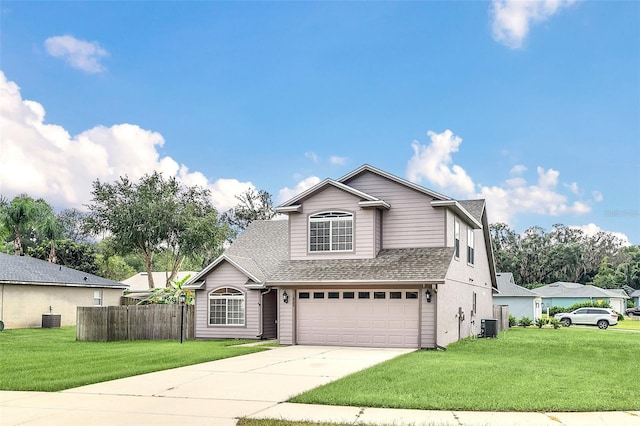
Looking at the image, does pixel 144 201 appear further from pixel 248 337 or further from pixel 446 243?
pixel 446 243

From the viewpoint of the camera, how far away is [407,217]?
24.1 m

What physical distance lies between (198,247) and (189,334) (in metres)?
23.1

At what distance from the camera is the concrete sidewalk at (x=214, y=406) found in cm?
941

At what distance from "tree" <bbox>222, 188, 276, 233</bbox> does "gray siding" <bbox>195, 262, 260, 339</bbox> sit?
3887 cm

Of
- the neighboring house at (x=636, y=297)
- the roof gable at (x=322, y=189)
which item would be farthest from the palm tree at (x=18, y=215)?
the neighboring house at (x=636, y=297)

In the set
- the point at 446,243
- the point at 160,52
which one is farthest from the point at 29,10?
the point at 446,243

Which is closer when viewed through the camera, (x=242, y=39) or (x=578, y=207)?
(x=242, y=39)

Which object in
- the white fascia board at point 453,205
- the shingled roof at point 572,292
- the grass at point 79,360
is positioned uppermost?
the white fascia board at point 453,205

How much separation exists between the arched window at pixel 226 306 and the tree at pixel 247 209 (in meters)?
39.0

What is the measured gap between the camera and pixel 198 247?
5025cm

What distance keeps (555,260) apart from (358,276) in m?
70.2

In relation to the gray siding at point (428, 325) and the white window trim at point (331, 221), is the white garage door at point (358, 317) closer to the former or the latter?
the gray siding at point (428, 325)

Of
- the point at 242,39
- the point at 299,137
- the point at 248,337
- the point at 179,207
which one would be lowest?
the point at 248,337

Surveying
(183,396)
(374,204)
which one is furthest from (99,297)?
(183,396)
